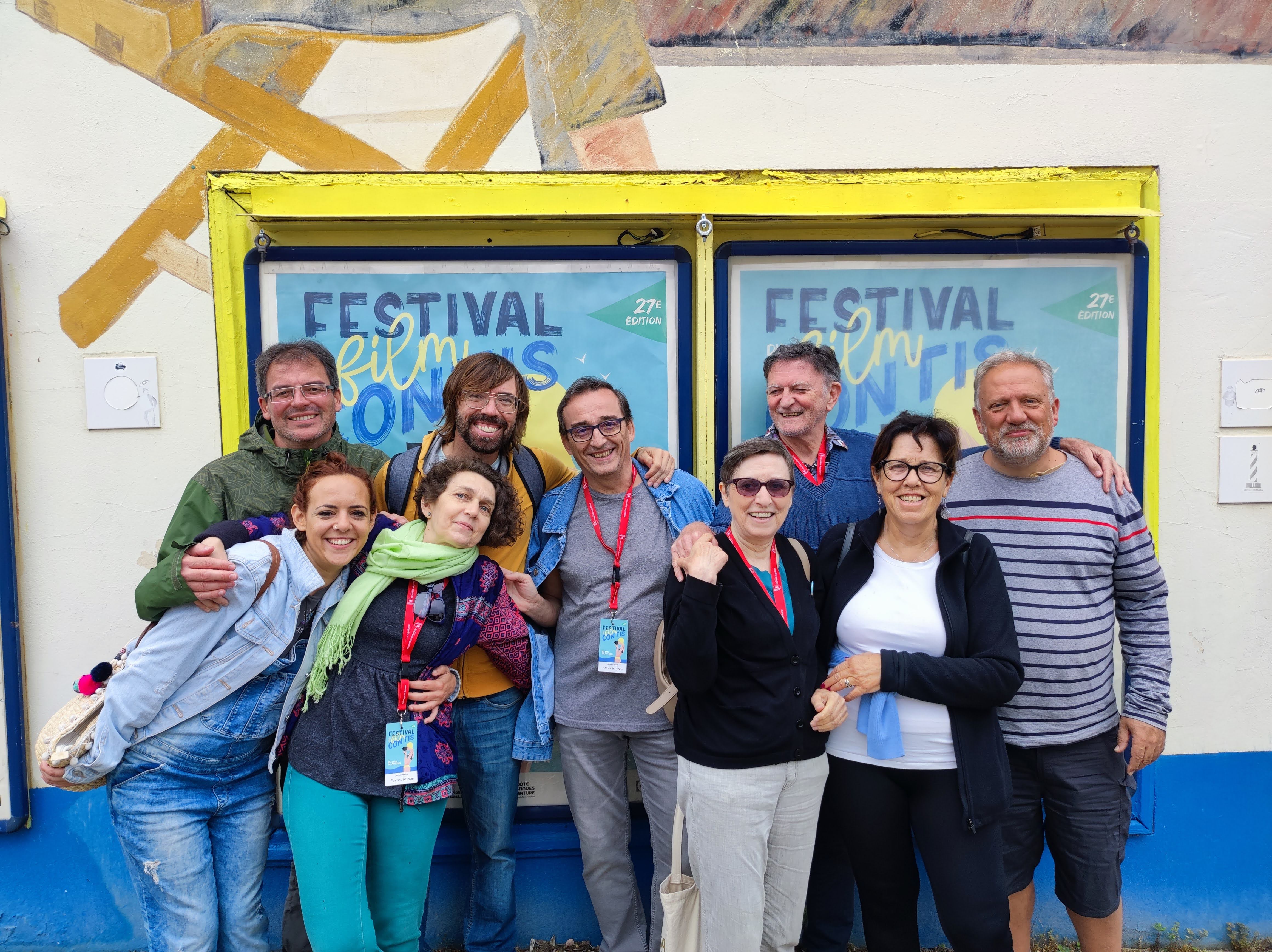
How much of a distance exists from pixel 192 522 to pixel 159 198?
1.58m

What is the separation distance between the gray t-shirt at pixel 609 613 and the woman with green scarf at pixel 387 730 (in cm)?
38

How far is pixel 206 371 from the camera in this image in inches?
122

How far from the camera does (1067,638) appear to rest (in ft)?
7.77

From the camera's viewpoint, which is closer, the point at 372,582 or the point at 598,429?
the point at 372,582

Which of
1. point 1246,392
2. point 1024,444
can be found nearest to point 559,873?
point 1024,444

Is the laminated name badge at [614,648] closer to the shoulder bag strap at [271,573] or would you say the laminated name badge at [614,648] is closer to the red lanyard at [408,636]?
the red lanyard at [408,636]

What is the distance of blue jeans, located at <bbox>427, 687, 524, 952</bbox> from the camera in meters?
2.64

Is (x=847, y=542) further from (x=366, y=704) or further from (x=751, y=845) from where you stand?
(x=366, y=704)

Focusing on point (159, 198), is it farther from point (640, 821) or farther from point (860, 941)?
point (860, 941)

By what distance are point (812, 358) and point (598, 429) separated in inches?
34.9

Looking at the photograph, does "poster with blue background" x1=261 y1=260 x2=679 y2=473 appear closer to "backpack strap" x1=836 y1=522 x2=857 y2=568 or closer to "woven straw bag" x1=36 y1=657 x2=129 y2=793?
"backpack strap" x1=836 y1=522 x2=857 y2=568

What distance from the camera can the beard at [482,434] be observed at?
2.54m

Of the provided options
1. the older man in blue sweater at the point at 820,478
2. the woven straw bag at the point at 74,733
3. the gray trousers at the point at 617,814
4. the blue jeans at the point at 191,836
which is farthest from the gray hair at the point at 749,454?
the woven straw bag at the point at 74,733

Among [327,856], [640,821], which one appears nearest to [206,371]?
[327,856]
